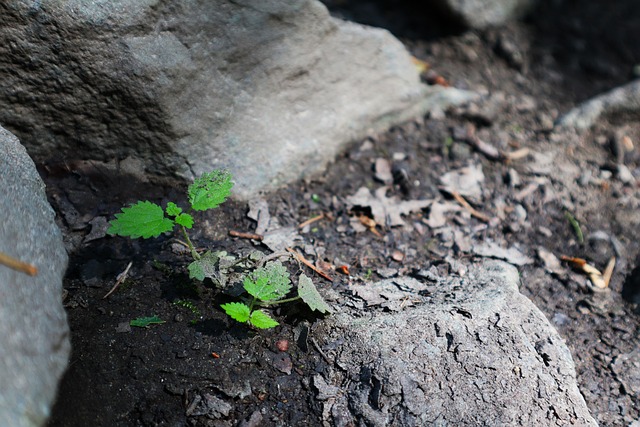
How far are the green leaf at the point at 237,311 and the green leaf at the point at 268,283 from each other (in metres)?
0.06

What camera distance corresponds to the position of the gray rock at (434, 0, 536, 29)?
13.5 feet

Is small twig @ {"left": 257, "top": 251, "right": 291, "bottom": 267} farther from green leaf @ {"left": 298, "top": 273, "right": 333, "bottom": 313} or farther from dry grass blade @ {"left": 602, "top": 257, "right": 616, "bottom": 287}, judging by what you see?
dry grass blade @ {"left": 602, "top": 257, "right": 616, "bottom": 287}

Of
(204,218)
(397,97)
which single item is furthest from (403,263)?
(397,97)

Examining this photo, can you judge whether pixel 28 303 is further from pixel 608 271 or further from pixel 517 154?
pixel 517 154

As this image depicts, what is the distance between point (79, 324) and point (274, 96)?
136 centimetres

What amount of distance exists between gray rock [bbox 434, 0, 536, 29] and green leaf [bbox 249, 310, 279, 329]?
2.78m

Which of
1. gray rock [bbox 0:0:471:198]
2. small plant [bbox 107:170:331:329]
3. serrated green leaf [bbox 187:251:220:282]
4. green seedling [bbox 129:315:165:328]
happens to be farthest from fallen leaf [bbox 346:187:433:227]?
green seedling [bbox 129:315:165:328]

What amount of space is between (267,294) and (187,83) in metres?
1.02

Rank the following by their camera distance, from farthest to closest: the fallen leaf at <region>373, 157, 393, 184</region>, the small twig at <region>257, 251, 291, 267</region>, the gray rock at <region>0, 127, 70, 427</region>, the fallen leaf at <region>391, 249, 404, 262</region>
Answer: the fallen leaf at <region>373, 157, 393, 184</region>
the fallen leaf at <region>391, 249, 404, 262</region>
the small twig at <region>257, 251, 291, 267</region>
the gray rock at <region>0, 127, 70, 427</region>

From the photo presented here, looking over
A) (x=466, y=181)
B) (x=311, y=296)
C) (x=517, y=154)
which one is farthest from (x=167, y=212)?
(x=517, y=154)

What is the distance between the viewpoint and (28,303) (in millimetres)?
1714

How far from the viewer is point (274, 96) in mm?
2955

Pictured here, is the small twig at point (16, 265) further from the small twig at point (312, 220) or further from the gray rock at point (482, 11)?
the gray rock at point (482, 11)

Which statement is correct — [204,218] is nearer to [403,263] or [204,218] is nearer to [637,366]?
[403,263]
